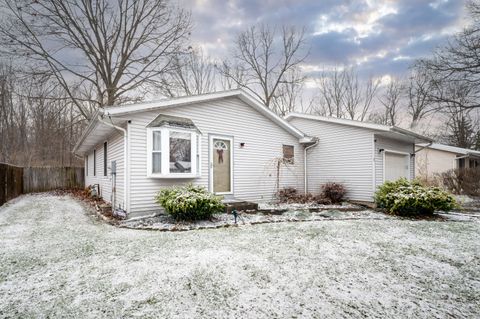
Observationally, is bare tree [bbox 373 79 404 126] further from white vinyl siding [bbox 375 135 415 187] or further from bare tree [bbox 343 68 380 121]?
white vinyl siding [bbox 375 135 415 187]

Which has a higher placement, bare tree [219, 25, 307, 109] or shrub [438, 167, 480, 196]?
bare tree [219, 25, 307, 109]

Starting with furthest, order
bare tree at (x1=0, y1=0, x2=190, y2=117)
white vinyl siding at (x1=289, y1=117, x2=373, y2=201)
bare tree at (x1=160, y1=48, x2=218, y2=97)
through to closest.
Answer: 1. bare tree at (x1=160, y1=48, x2=218, y2=97)
2. bare tree at (x1=0, y1=0, x2=190, y2=117)
3. white vinyl siding at (x1=289, y1=117, x2=373, y2=201)

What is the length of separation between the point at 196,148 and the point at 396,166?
843 centimetres

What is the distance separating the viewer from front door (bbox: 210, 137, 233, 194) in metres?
8.30

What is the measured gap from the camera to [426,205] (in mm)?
6828

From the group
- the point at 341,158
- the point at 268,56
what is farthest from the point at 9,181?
the point at 268,56

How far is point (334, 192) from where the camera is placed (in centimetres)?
957

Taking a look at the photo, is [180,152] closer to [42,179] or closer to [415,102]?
[42,179]

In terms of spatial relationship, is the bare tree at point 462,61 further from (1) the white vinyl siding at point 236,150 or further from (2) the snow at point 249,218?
(2) the snow at point 249,218

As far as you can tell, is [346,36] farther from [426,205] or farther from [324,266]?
[324,266]

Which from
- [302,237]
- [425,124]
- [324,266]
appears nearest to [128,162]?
[302,237]

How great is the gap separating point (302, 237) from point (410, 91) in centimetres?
2376

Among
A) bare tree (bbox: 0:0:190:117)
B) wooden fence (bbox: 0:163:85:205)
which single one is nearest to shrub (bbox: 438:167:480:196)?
bare tree (bbox: 0:0:190:117)

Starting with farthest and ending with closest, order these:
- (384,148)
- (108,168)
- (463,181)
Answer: (463,181), (384,148), (108,168)
